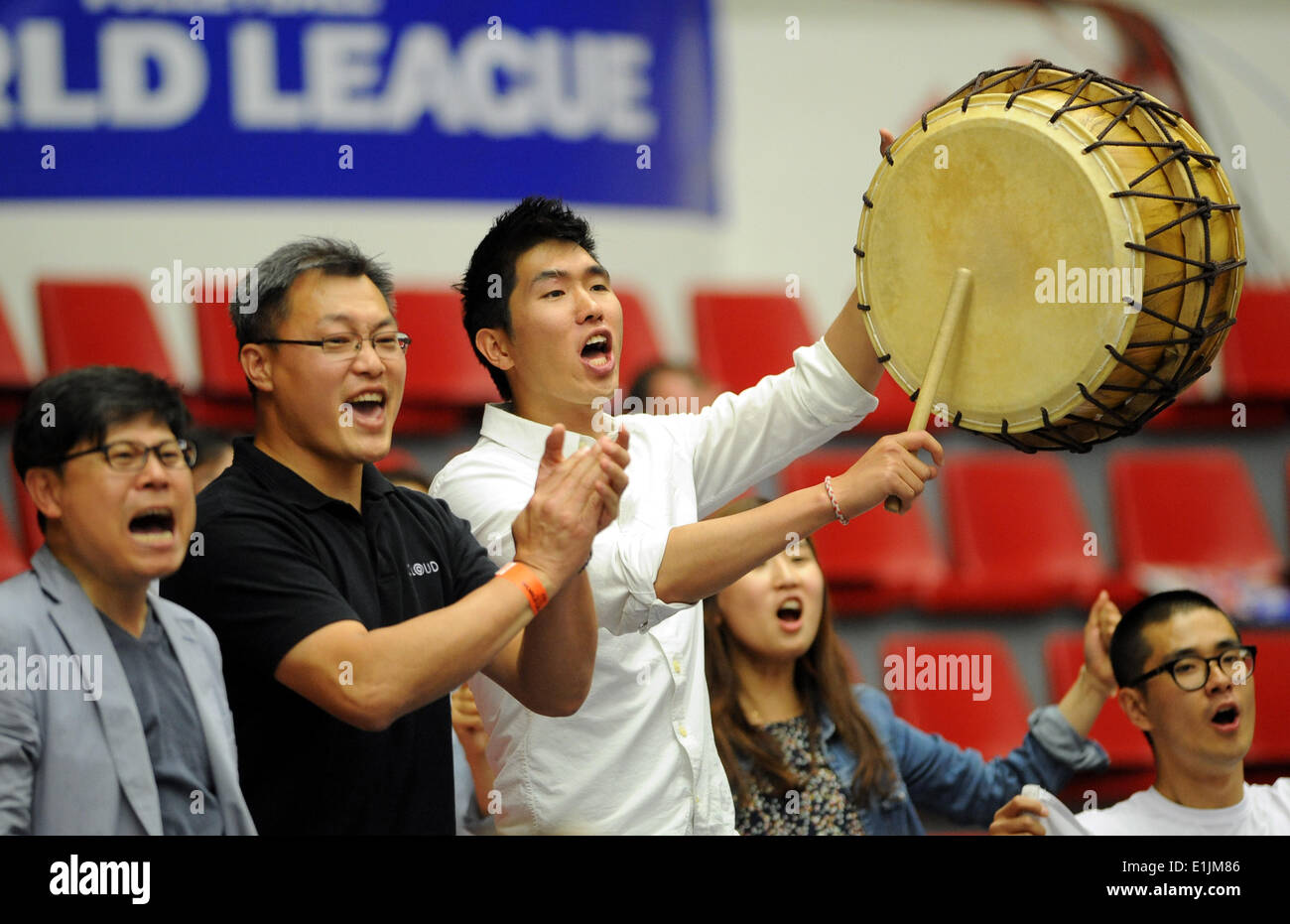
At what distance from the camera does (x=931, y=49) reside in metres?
4.01

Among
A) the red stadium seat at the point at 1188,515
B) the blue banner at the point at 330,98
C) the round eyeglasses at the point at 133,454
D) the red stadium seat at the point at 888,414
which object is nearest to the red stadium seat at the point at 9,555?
the blue banner at the point at 330,98

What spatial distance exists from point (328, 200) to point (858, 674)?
1626 mm

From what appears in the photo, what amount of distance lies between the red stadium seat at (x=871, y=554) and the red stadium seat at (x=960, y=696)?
0.12 meters

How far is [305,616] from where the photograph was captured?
1.65 metres

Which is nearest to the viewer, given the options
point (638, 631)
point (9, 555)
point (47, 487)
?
point (47, 487)

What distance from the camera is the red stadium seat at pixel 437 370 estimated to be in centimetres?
352

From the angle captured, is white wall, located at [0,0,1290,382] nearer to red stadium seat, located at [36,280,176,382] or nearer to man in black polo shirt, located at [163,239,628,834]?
red stadium seat, located at [36,280,176,382]

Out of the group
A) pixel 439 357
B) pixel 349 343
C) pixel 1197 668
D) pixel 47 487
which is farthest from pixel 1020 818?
pixel 439 357

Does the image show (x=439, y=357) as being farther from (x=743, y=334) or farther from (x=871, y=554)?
(x=871, y=554)

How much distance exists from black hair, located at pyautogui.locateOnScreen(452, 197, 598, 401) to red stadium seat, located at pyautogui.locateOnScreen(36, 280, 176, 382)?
1440 millimetres

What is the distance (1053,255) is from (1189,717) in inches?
32.8

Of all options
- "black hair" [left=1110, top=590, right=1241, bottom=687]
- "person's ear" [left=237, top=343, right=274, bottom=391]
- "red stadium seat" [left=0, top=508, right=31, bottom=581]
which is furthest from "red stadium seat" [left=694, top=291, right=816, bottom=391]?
"person's ear" [left=237, top=343, right=274, bottom=391]
